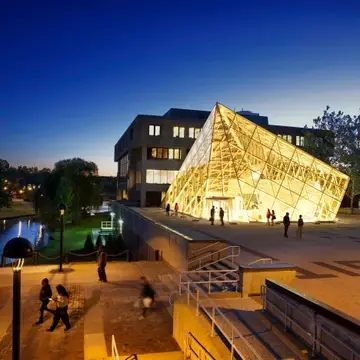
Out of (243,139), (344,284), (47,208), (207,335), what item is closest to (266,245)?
(344,284)

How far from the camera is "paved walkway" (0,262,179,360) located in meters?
8.65

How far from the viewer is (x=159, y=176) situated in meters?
50.0

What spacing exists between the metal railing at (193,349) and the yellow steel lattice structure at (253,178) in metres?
21.6

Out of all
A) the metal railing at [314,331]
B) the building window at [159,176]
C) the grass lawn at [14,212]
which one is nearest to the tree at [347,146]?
the building window at [159,176]

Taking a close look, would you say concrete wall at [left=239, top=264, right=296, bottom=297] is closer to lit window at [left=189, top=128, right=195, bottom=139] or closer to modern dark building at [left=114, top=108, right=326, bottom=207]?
modern dark building at [left=114, top=108, right=326, bottom=207]

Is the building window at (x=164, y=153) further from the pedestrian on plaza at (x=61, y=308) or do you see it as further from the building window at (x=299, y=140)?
the pedestrian on plaza at (x=61, y=308)

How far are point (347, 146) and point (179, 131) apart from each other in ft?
69.5

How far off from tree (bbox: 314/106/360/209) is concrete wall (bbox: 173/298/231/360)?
39.0m

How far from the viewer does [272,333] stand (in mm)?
6281

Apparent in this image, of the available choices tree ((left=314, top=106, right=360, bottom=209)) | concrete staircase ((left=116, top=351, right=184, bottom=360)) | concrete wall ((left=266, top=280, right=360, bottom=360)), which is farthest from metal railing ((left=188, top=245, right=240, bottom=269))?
tree ((left=314, top=106, right=360, bottom=209))

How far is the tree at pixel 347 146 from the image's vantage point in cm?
4278

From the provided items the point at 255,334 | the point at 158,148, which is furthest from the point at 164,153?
the point at 255,334

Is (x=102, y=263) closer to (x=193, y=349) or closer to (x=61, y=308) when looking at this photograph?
(x=61, y=308)

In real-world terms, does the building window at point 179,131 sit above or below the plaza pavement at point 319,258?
above
